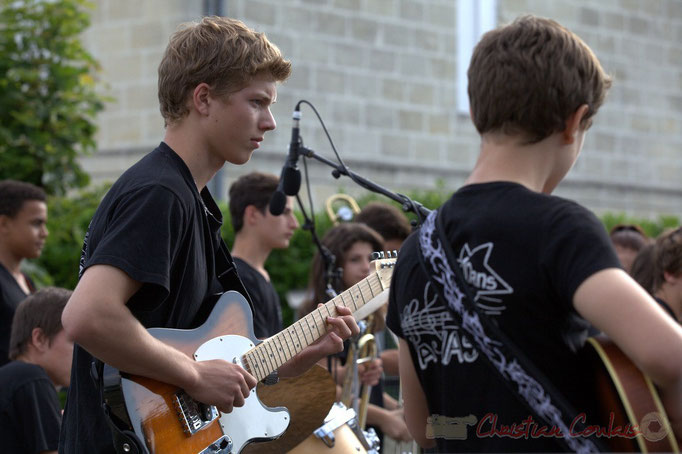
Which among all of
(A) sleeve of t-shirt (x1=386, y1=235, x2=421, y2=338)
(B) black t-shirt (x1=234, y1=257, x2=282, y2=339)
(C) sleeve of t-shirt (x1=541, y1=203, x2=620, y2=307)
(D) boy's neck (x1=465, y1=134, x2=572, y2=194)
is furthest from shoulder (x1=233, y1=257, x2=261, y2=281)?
(C) sleeve of t-shirt (x1=541, y1=203, x2=620, y2=307)

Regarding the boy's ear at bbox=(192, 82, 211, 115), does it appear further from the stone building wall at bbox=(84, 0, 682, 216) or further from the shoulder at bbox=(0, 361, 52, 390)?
the stone building wall at bbox=(84, 0, 682, 216)

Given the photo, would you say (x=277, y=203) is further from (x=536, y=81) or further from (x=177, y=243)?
(x=536, y=81)

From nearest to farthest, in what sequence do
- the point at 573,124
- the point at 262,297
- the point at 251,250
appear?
the point at 573,124, the point at 262,297, the point at 251,250

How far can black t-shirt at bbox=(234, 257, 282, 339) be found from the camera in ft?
17.1

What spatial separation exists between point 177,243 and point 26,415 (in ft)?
5.22

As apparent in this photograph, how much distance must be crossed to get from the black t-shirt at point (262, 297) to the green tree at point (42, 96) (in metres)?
3.12

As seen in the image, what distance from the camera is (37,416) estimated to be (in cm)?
412

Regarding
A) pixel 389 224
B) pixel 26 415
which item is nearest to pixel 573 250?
pixel 26 415

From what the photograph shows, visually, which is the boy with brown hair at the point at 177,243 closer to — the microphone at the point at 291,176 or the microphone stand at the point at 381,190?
the microphone stand at the point at 381,190

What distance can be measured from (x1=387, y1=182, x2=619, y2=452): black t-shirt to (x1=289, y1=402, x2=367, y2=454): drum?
5.45ft

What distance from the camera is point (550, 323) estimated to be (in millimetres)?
2219

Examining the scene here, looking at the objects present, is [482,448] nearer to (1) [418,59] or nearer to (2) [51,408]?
(2) [51,408]

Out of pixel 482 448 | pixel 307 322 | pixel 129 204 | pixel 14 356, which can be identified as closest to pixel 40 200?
pixel 14 356

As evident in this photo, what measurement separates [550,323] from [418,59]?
1028 cm
